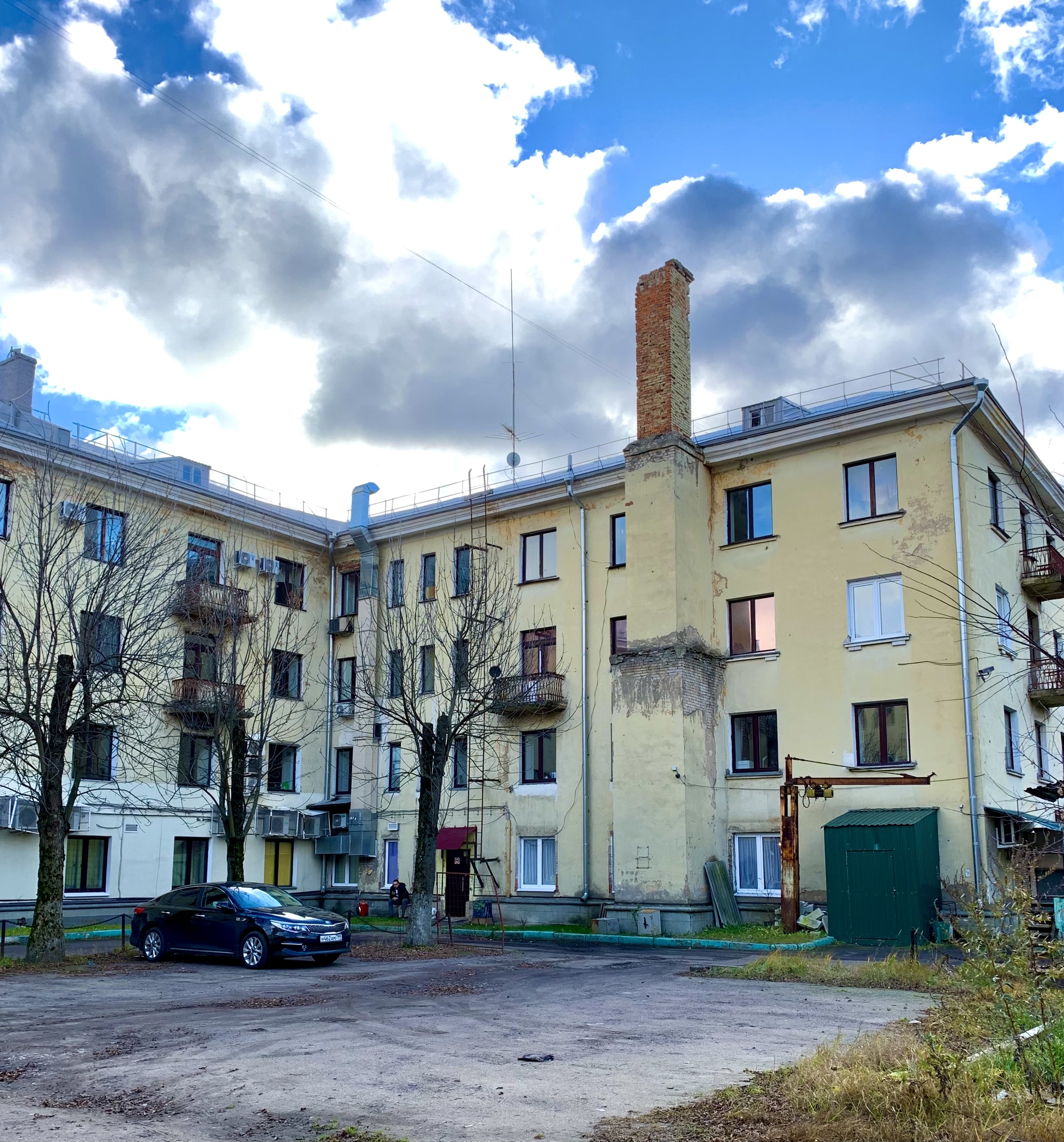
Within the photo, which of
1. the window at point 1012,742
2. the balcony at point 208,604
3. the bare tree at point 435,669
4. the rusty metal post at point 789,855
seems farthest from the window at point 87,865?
the window at point 1012,742

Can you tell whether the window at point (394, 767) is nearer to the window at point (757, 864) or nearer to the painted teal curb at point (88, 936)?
the painted teal curb at point (88, 936)

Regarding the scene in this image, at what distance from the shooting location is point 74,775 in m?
21.1

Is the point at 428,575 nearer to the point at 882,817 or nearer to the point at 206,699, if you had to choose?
the point at 206,699

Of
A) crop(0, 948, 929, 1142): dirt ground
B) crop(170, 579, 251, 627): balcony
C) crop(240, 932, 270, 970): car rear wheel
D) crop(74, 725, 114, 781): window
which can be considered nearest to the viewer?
crop(0, 948, 929, 1142): dirt ground

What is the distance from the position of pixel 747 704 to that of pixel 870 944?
22.7 feet

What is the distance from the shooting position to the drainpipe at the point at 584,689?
2978 cm

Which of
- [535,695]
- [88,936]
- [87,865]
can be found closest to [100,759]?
[87,865]

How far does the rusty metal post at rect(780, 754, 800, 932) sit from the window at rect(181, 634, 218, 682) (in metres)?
13.4

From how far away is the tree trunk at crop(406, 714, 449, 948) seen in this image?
23.2 meters

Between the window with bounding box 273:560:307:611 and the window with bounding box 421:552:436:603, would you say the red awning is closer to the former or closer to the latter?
the window with bounding box 421:552:436:603

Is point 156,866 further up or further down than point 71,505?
further down

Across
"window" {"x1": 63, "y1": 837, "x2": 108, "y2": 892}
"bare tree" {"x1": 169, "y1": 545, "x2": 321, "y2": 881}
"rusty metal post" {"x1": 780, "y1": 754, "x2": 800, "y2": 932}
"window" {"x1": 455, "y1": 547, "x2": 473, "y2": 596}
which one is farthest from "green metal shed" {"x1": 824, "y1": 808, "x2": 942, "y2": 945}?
"window" {"x1": 63, "y1": 837, "x2": 108, "y2": 892}

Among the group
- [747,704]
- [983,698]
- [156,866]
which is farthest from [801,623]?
[156,866]

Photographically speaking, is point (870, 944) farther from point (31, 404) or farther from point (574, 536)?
point (31, 404)
